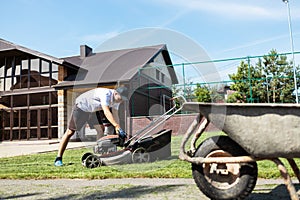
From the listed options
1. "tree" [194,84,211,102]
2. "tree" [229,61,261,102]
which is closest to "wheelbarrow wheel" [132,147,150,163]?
"tree" [194,84,211,102]

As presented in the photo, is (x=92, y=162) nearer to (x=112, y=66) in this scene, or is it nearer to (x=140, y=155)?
(x=140, y=155)

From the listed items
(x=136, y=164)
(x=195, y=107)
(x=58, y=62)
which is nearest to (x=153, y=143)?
(x=136, y=164)

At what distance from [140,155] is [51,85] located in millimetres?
14853

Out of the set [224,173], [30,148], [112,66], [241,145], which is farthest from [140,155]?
[112,66]

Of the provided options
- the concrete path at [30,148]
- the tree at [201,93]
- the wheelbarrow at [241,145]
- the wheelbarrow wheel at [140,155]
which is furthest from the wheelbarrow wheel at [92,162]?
the tree at [201,93]

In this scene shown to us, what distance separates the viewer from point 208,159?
271 centimetres

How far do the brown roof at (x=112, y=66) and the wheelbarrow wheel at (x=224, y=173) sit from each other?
14006mm

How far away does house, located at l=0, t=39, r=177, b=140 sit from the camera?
18141 mm

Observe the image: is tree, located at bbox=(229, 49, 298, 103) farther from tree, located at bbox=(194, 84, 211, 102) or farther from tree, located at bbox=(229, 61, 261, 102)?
tree, located at bbox=(194, 84, 211, 102)

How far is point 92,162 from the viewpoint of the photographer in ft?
17.4

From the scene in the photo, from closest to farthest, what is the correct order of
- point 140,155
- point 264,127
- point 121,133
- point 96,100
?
1. point 264,127
2. point 121,133
3. point 96,100
4. point 140,155

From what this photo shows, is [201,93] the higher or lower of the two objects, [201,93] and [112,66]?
the lower

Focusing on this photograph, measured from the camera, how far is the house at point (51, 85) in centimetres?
1814

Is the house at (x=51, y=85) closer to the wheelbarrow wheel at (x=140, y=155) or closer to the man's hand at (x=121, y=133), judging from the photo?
the wheelbarrow wheel at (x=140, y=155)
